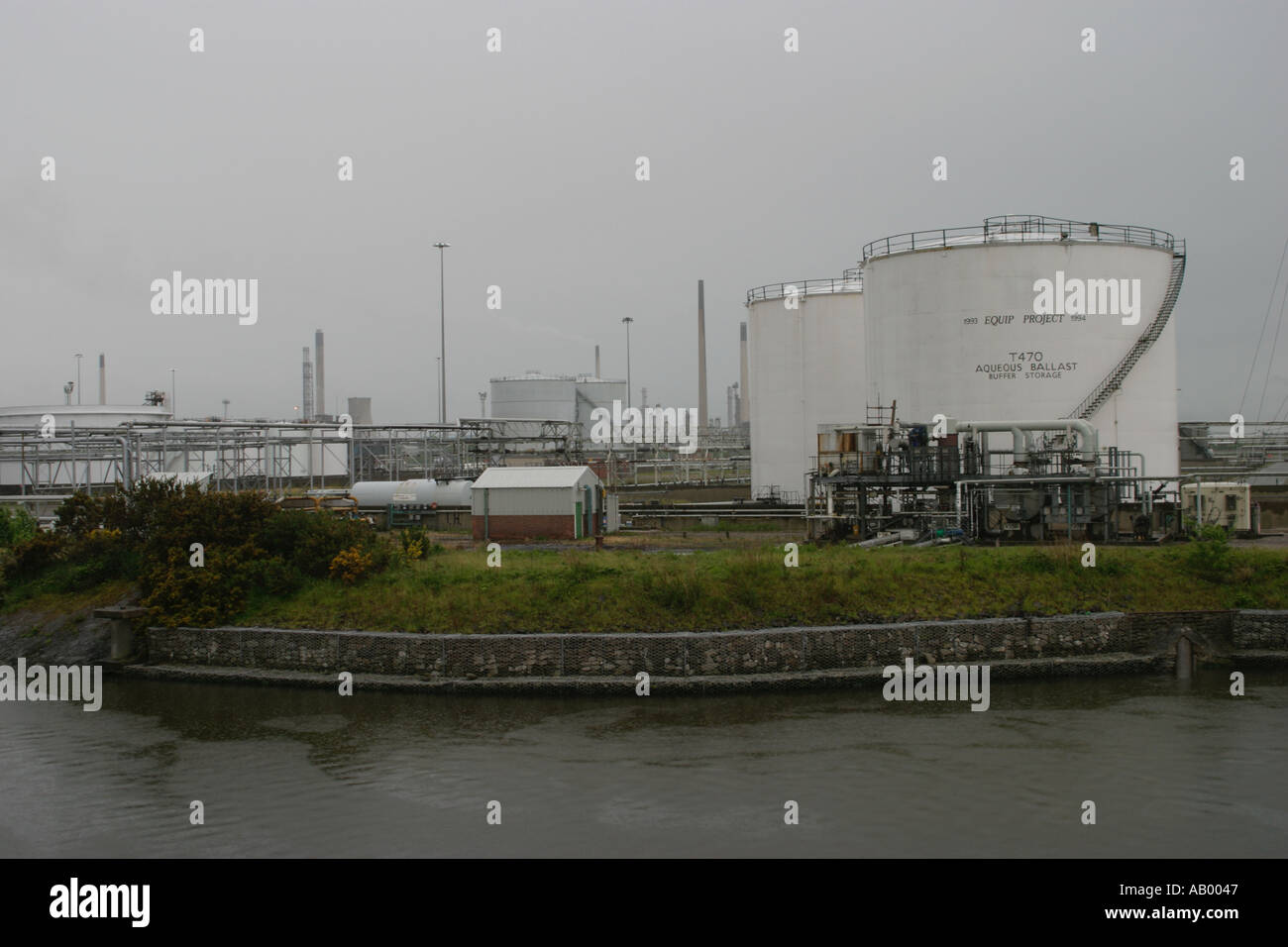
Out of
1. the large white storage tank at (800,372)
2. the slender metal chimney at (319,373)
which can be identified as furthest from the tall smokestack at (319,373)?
the large white storage tank at (800,372)

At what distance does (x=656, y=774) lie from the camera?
15531mm

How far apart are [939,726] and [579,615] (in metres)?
7.48

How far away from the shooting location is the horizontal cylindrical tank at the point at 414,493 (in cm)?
4044

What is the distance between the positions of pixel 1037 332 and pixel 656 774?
75.6 feet

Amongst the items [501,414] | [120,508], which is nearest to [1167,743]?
[120,508]

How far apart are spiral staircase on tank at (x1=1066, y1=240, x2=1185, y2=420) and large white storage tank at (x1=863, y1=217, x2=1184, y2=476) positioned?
0.03 metres

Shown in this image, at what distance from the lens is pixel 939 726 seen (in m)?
17.7

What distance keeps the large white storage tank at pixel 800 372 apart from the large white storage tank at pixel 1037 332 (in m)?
10.8

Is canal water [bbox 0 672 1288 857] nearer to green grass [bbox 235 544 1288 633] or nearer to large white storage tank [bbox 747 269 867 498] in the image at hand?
green grass [bbox 235 544 1288 633]

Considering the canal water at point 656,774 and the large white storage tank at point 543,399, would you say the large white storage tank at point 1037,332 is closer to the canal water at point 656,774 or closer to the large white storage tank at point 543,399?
the canal water at point 656,774

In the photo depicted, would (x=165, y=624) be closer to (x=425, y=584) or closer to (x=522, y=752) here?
(x=425, y=584)

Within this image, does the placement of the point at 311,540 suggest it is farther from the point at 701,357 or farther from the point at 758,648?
the point at 701,357

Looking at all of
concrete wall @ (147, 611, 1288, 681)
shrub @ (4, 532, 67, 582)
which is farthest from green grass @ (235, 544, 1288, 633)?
shrub @ (4, 532, 67, 582)

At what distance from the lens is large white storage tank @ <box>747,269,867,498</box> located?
46.8 metres
